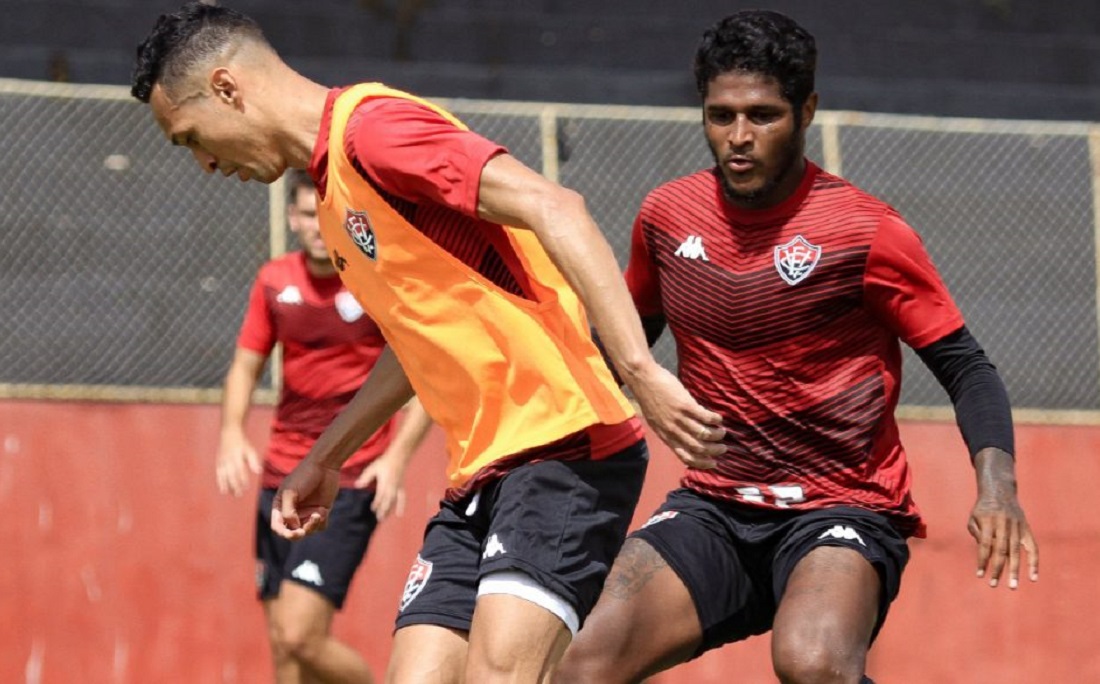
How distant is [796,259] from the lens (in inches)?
185

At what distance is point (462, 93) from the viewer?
37.8 feet

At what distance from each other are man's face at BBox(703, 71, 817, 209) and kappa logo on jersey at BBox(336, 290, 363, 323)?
8.38 ft

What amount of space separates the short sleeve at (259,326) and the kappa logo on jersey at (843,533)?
10.6 ft

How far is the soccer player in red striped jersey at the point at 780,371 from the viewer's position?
455 cm

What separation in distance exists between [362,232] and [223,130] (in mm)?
378

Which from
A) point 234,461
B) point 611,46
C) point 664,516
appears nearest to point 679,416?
point 664,516

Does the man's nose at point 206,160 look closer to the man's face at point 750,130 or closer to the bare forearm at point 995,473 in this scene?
the man's face at point 750,130

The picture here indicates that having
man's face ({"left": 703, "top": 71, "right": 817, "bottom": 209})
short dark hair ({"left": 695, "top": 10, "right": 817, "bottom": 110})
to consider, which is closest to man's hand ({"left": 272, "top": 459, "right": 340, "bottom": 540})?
man's face ({"left": 703, "top": 71, "right": 817, "bottom": 209})

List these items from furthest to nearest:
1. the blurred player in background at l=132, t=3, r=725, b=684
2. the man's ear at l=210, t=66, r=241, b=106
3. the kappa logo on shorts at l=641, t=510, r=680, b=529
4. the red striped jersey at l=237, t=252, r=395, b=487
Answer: the red striped jersey at l=237, t=252, r=395, b=487
the kappa logo on shorts at l=641, t=510, r=680, b=529
the man's ear at l=210, t=66, r=241, b=106
the blurred player in background at l=132, t=3, r=725, b=684

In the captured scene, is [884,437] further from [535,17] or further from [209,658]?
[535,17]

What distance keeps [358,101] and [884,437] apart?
1.76m

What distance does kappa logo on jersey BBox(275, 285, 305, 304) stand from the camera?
281 inches

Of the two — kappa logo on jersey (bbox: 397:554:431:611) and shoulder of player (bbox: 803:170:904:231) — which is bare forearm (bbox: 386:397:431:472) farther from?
kappa logo on jersey (bbox: 397:554:431:611)

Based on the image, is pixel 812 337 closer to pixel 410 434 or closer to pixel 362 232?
pixel 362 232
